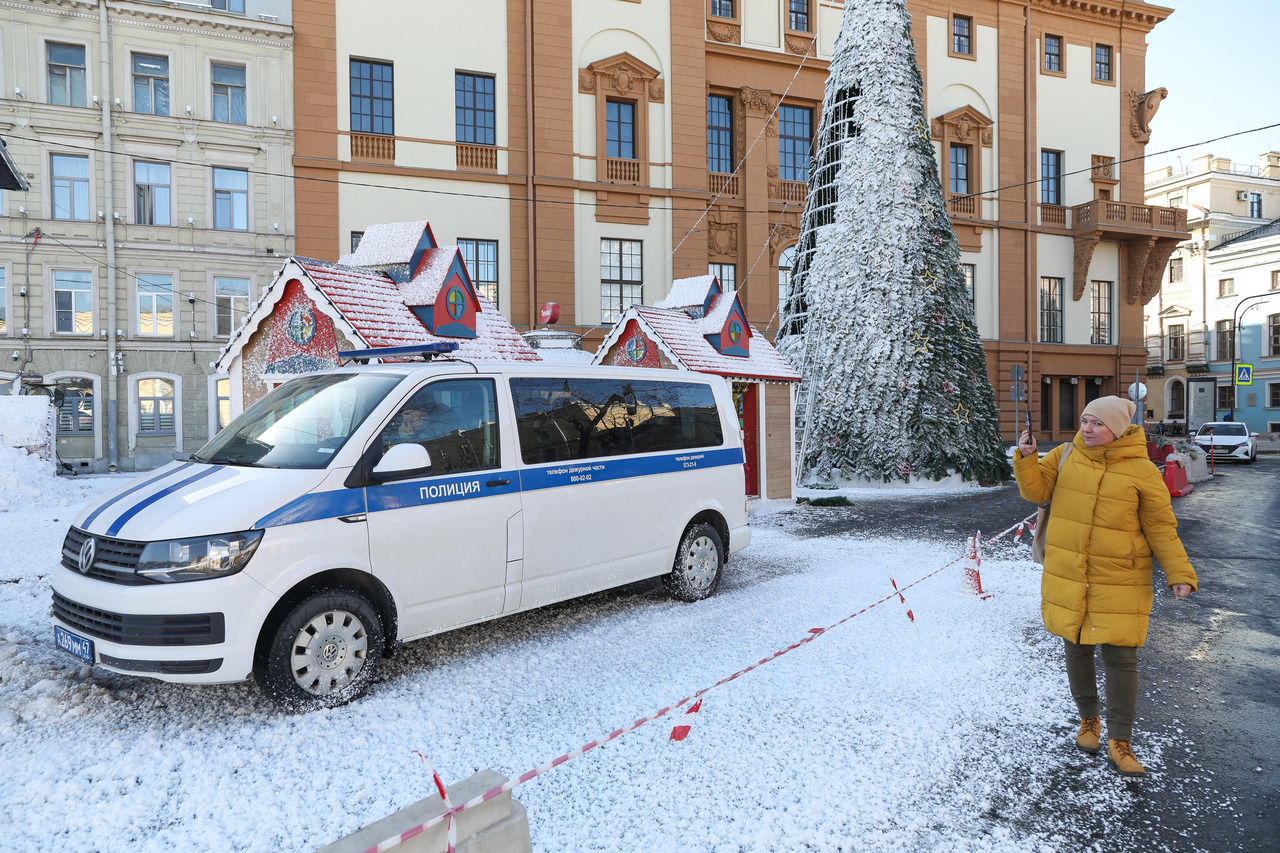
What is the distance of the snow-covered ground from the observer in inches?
136

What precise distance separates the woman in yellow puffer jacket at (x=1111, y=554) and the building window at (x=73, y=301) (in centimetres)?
2588

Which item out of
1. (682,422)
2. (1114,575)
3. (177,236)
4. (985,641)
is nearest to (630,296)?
(177,236)

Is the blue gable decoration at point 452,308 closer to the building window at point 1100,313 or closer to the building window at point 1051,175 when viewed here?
the building window at point 1051,175

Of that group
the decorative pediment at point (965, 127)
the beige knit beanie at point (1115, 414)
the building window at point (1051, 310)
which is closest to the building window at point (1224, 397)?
the building window at point (1051, 310)

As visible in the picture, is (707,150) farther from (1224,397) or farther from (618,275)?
(1224,397)

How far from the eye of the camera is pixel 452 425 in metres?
5.34

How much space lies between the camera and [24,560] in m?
8.95

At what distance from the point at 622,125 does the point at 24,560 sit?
70.3ft

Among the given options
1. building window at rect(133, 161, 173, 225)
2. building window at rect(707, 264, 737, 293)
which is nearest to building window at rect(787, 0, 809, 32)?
building window at rect(707, 264, 737, 293)

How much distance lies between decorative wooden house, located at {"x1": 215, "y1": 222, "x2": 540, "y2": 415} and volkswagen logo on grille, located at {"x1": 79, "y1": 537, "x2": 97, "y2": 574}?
484 cm

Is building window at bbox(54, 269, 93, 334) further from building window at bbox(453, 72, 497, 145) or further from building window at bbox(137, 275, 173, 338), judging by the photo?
building window at bbox(453, 72, 497, 145)

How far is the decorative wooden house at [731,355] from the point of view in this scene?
13383 mm

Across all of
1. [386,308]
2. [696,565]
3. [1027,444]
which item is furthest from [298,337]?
[1027,444]

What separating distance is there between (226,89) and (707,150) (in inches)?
602
